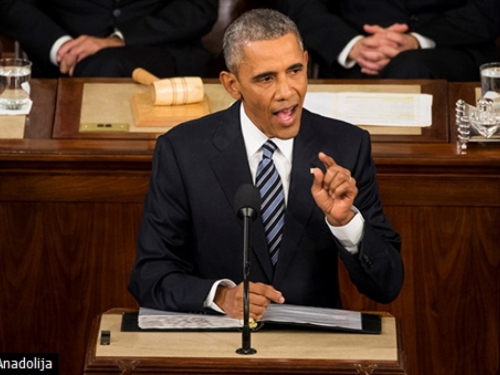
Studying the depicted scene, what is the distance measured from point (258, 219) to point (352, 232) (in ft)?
0.86

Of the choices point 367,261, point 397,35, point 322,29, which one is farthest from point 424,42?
point 367,261

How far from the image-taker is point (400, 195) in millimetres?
→ 3707

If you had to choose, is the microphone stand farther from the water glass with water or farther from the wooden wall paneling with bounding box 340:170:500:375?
the water glass with water

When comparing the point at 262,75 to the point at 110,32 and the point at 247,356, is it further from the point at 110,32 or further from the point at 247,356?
the point at 110,32

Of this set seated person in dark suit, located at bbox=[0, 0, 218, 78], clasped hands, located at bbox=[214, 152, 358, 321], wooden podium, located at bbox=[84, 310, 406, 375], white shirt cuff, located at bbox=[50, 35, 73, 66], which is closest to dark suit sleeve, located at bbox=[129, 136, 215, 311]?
clasped hands, located at bbox=[214, 152, 358, 321]

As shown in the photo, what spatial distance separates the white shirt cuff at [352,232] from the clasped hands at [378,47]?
6.26 feet

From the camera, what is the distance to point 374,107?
3.97m

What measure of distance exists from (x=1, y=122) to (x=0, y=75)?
0.55 feet

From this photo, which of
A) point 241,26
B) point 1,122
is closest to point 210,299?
point 241,26

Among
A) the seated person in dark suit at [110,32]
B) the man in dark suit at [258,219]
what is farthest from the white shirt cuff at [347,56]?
the man in dark suit at [258,219]

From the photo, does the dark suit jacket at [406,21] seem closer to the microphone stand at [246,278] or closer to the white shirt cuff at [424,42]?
the white shirt cuff at [424,42]

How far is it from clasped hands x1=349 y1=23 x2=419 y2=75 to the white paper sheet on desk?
23.3 inches

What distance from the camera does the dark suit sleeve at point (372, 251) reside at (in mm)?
2822

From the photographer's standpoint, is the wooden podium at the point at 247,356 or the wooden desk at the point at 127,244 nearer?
the wooden podium at the point at 247,356
